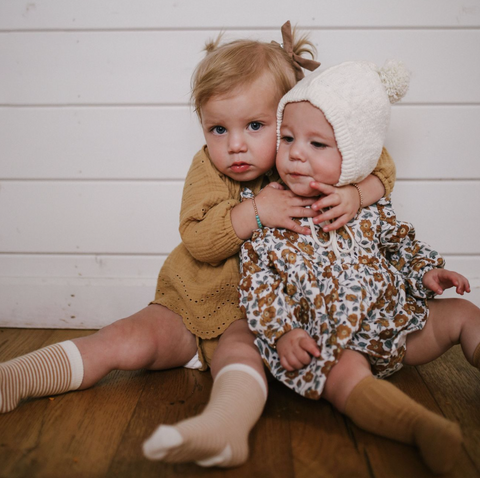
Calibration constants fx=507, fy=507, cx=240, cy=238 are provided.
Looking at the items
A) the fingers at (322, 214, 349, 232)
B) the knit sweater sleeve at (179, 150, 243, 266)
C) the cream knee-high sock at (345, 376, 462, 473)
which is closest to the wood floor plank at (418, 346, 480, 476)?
the cream knee-high sock at (345, 376, 462, 473)

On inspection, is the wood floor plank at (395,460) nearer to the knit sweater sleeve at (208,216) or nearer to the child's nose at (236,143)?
the knit sweater sleeve at (208,216)

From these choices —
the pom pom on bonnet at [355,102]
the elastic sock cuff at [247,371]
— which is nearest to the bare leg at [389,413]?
the elastic sock cuff at [247,371]

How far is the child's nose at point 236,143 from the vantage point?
1084 mm

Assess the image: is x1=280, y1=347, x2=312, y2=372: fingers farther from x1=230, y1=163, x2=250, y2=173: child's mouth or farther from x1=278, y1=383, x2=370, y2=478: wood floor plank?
x1=230, y1=163, x2=250, y2=173: child's mouth

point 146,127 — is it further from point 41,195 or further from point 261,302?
point 261,302

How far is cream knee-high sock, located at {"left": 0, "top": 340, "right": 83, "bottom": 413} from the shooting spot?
3.22 ft

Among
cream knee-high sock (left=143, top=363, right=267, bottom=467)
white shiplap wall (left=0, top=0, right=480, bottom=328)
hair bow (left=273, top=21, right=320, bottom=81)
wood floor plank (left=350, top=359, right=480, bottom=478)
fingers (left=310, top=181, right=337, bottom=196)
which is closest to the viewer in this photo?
cream knee-high sock (left=143, top=363, right=267, bottom=467)

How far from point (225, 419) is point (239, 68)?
27.4 inches

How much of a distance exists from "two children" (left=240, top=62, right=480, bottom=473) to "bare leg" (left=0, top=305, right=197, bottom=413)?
0.78ft

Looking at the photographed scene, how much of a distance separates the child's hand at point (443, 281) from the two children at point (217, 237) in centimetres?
21

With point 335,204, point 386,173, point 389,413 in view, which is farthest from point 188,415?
point 386,173

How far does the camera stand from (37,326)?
1.53 meters

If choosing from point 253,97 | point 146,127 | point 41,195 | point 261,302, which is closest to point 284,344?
point 261,302

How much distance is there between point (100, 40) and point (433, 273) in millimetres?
1032
